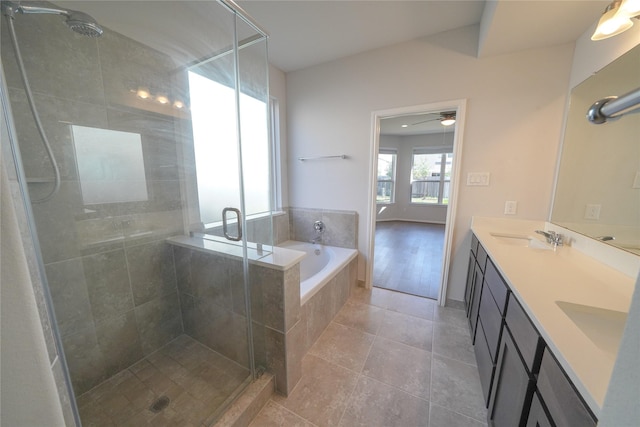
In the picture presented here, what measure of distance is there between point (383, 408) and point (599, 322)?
3.77 ft

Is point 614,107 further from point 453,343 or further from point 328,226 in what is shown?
point 328,226

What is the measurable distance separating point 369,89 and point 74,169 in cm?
250

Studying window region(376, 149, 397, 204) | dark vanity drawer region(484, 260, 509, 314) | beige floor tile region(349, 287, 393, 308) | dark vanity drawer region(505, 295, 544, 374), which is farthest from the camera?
window region(376, 149, 397, 204)

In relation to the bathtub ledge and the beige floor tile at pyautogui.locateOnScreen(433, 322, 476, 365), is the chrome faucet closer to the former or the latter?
the beige floor tile at pyautogui.locateOnScreen(433, 322, 476, 365)

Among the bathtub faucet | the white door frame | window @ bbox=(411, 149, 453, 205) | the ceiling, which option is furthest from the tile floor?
window @ bbox=(411, 149, 453, 205)

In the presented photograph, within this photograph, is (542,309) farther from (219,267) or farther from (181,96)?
(181,96)

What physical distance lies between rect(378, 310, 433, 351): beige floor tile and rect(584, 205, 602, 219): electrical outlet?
1411mm

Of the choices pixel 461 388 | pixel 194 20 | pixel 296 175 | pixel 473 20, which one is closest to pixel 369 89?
pixel 473 20

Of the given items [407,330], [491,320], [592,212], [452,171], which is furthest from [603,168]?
[407,330]

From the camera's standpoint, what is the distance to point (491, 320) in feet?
4.37

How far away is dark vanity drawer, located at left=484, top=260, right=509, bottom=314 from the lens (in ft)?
3.81

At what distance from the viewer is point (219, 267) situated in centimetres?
161

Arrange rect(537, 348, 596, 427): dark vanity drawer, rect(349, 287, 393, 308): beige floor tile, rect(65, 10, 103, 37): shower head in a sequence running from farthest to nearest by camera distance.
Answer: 1. rect(349, 287, 393, 308): beige floor tile
2. rect(65, 10, 103, 37): shower head
3. rect(537, 348, 596, 427): dark vanity drawer

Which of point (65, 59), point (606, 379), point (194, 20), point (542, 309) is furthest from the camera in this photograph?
point (194, 20)
